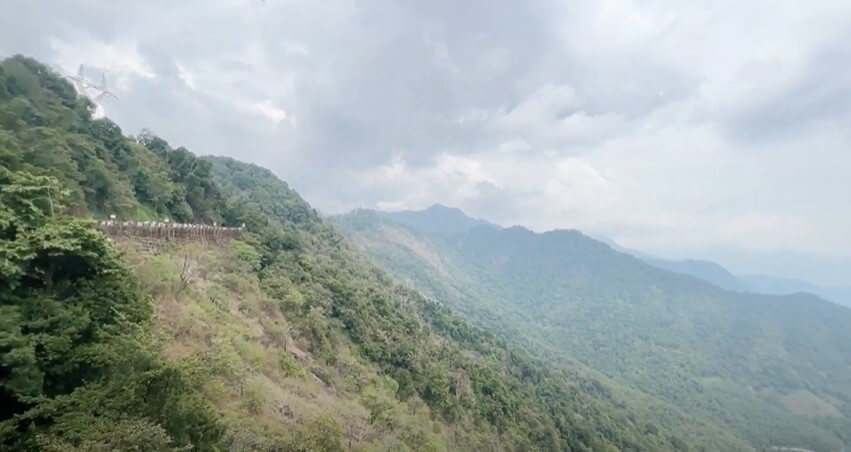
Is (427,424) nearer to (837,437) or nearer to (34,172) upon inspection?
(34,172)

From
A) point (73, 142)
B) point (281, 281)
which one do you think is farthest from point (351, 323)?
point (73, 142)

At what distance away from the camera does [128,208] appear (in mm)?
31062

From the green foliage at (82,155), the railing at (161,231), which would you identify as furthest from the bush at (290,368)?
the green foliage at (82,155)

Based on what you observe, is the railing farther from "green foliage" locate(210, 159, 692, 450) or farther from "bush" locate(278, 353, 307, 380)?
"bush" locate(278, 353, 307, 380)

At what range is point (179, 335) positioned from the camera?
61.6 feet

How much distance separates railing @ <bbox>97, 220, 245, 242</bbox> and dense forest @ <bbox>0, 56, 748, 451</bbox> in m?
0.79

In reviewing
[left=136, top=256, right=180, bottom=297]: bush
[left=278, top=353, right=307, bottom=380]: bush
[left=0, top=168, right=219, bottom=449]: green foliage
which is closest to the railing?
[left=136, top=256, right=180, bottom=297]: bush

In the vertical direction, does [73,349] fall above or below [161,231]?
below

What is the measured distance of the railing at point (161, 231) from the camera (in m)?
24.7

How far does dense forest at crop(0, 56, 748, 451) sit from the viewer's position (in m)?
11.9

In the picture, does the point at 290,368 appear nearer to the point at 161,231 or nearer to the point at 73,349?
the point at 161,231

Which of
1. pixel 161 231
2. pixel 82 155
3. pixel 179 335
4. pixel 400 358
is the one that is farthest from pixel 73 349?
pixel 400 358

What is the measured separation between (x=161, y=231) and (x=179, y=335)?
11707 mm

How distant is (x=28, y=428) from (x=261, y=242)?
3239 centimetres
